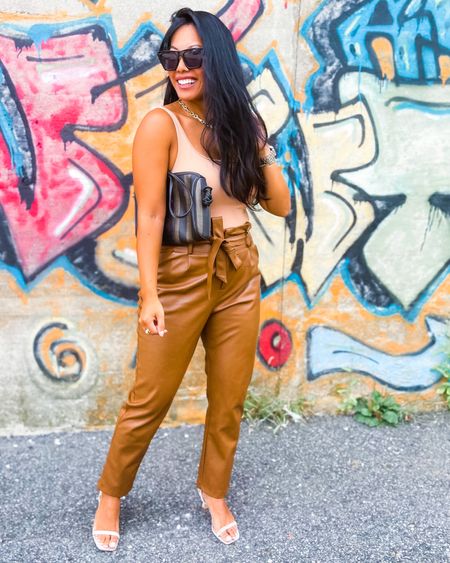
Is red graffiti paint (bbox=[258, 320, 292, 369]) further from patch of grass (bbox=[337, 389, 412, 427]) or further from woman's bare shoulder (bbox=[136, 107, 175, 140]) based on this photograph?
woman's bare shoulder (bbox=[136, 107, 175, 140])

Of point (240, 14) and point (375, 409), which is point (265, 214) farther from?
point (375, 409)

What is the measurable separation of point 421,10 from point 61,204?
1973 millimetres

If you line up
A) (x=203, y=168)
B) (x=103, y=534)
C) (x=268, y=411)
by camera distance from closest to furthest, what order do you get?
(x=203, y=168) → (x=103, y=534) → (x=268, y=411)

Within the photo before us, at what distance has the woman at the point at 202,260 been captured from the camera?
211 cm

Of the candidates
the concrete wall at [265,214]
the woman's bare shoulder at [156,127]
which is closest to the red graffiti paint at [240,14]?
the concrete wall at [265,214]

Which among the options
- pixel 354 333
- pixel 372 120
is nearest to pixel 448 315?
pixel 354 333

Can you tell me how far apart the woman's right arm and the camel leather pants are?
98mm

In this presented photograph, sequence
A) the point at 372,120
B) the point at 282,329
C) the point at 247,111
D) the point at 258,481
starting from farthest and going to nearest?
the point at 282,329, the point at 372,120, the point at 258,481, the point at 247,111

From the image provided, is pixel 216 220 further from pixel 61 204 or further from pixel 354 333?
→ pixel 354 333

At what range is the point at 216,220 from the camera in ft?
7.41

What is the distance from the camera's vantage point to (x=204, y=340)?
2457 mm

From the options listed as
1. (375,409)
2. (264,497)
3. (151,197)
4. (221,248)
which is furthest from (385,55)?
(264,497)

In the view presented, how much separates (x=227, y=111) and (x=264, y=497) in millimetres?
1669

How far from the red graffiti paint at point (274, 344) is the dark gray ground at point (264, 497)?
0.35 meters
